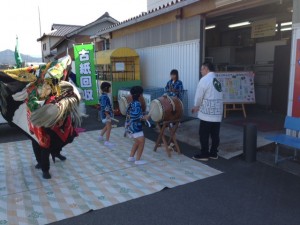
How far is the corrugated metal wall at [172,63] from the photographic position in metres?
8.22

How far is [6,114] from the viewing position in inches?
185

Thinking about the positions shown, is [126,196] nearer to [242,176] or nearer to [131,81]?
[242,176]

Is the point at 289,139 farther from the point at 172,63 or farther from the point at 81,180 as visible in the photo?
the point at 172,63

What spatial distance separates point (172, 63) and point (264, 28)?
11.8 feet

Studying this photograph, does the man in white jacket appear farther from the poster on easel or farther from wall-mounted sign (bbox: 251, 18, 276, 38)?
wall-mounted sign (bbox: 251, 18, 276, 38)

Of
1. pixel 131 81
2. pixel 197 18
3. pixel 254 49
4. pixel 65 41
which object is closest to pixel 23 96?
pixel 197 18

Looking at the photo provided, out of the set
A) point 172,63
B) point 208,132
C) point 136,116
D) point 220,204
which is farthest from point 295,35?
point 172,63

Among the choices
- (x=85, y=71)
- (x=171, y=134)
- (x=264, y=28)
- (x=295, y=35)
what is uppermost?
(x=264, y=28)

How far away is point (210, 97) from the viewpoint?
5055 millimetres

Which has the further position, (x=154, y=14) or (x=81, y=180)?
(x=154, y=14)

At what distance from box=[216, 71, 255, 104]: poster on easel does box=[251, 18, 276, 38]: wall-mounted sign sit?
2.25 m

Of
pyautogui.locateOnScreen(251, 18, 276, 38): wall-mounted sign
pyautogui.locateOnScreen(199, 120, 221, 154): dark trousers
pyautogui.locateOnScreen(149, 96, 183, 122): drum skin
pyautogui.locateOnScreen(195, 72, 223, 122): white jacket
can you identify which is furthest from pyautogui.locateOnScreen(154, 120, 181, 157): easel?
pyautogui.locateOnScreen(251, 18, 276, 38): wall-mounted sign

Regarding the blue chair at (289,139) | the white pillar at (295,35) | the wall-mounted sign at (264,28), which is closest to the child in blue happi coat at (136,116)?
the blue chair at (289,139)

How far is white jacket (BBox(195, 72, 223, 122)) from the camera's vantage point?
502 cm
